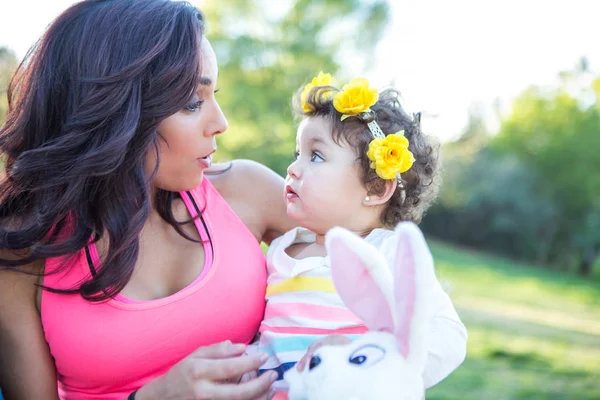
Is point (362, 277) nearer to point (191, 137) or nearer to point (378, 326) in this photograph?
point (378, 326)

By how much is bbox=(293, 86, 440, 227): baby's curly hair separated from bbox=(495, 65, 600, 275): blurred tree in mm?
23683

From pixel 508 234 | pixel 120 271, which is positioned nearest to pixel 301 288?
pixel 120 271

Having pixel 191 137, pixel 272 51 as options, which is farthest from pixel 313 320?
pixel 272 51

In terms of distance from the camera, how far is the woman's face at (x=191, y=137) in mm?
1981

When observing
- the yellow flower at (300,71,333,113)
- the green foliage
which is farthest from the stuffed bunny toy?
the green foliage

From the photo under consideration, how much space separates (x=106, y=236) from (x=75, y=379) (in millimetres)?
452

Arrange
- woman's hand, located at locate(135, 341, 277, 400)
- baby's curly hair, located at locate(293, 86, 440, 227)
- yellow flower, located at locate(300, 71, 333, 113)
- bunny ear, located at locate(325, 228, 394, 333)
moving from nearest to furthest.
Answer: bunny ear, located at locate(325, 228, 394, 333) < woman's hand, located at locate(135, 341, 277, 400) < baby's curly hair, located at locate(293, 86, 440, 227) < yellow flower, located at locate(300, 71, 333, 113)

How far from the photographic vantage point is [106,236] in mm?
2016

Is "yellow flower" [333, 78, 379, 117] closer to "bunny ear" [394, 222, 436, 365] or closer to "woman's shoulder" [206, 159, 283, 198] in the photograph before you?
"woman's shoulder" [206, 159, 283, 198]

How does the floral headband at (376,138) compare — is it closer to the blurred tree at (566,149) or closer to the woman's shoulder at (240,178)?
the woman's shoulder at (240,178)

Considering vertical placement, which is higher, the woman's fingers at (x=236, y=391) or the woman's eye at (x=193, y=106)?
the woman's eye at (x=193, y=106)

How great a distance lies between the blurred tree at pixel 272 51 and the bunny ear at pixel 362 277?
646 inches

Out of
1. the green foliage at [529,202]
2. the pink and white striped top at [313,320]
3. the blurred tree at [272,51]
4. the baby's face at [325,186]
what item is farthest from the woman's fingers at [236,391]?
the green foliage at [529,202]

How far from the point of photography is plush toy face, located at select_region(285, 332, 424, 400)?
1409mm
